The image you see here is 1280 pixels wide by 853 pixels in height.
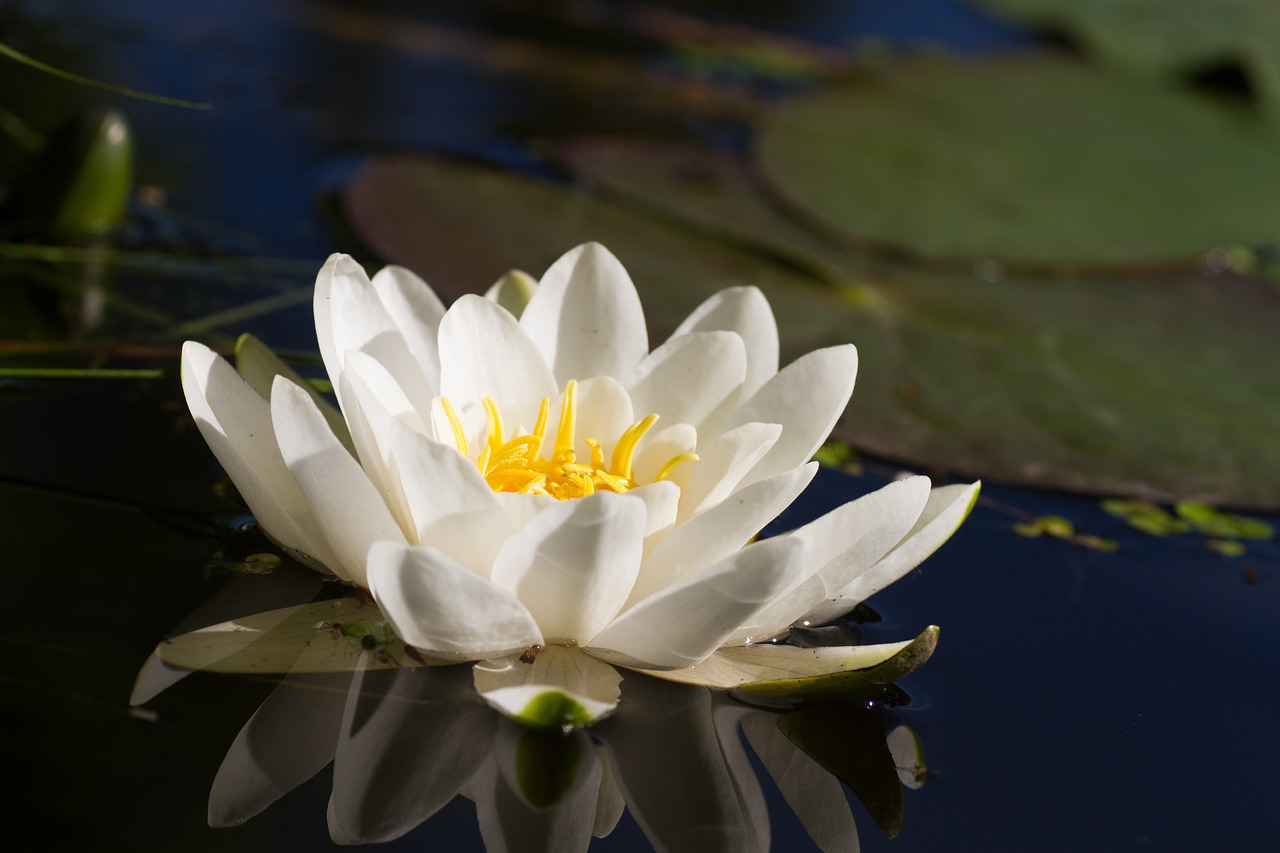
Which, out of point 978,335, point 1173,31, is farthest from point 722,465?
point 1173,31

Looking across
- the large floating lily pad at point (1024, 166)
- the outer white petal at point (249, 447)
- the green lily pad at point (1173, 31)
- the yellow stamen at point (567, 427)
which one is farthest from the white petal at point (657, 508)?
the green lily pad at point (1173, 31)

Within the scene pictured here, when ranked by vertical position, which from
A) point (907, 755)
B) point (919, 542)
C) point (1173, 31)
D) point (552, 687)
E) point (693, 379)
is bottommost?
point (907, 755)

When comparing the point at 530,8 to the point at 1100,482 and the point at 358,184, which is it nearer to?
the point at 358,184

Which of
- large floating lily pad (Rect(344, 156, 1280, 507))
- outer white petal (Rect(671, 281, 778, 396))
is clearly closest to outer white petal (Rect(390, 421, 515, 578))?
outer white petal (Rect(671, 281, 778, 396))

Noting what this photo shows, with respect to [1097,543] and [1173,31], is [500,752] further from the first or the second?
[1173,31]

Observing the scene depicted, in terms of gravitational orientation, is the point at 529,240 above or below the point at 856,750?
above

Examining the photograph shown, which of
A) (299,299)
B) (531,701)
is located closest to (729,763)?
(531,701)

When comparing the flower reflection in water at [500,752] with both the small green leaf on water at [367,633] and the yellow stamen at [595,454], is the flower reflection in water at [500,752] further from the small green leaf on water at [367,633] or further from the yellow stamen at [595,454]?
the yellow stamen at [595,454]
